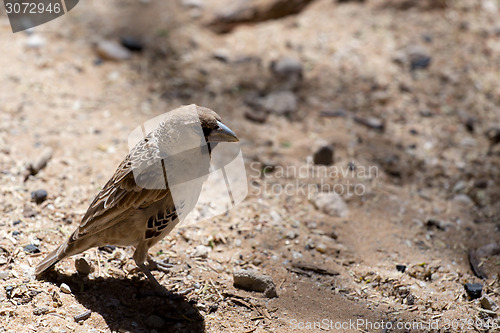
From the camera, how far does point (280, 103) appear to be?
626cm

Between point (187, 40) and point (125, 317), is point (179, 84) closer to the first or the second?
point (187, 40)

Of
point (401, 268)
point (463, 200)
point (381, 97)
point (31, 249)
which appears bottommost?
point (463, 200)

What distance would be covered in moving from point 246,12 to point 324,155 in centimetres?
284

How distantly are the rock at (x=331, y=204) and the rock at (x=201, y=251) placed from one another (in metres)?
1.19

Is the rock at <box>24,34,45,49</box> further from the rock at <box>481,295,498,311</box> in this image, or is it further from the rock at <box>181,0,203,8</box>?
the rock at <box>481,295,498,311</box>

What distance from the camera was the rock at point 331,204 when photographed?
16.4 ft

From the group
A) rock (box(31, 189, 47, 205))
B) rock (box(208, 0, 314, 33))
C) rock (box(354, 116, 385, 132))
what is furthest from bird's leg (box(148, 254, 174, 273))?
rock (box(208, 0, 314, 33))

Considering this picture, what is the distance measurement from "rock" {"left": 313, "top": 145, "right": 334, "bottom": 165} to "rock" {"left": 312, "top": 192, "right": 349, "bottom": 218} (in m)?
0.50

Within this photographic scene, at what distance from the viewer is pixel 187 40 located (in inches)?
278

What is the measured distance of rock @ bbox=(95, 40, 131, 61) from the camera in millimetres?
6688

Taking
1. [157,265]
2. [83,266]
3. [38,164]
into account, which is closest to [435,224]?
[157,265]

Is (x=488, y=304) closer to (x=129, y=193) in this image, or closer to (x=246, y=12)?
(x=129, y=193)

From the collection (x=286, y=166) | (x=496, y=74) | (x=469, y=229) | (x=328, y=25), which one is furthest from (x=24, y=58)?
(x=496, y=74)

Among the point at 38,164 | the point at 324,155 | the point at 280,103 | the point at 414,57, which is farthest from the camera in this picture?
the point at 414,57
